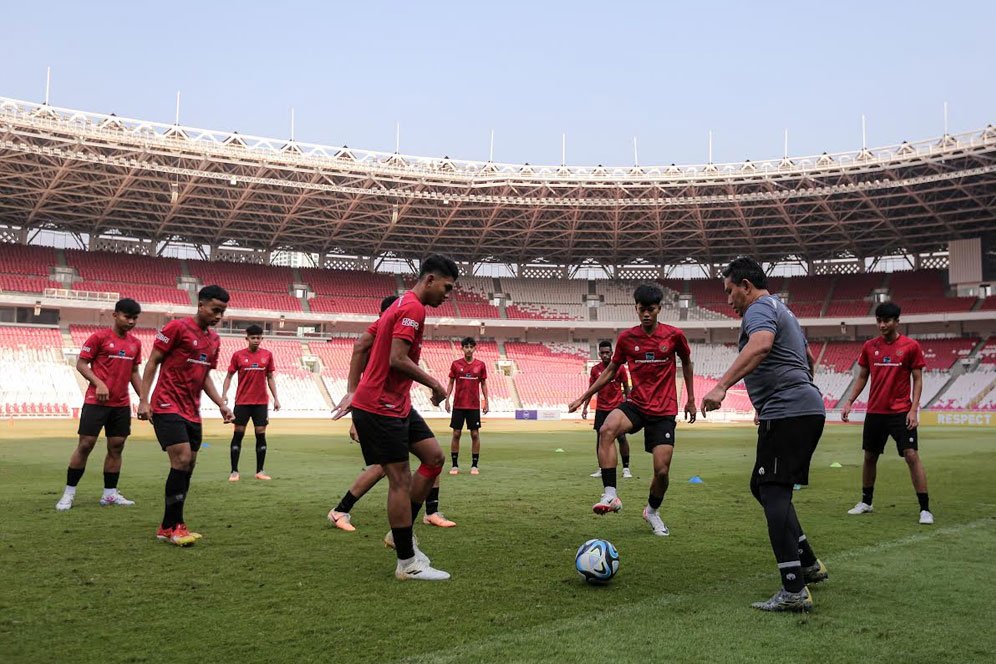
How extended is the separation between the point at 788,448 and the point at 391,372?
297 cm

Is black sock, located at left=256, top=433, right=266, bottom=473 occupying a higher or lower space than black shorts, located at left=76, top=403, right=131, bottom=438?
lower

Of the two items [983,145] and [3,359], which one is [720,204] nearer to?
[983,145]

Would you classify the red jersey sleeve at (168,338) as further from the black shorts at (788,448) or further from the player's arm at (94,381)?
the black shorts at (788,448)

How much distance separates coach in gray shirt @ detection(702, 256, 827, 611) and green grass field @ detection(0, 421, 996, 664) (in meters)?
0.39

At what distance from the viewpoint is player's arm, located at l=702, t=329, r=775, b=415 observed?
197 inches

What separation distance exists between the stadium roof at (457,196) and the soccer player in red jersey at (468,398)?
29522mm

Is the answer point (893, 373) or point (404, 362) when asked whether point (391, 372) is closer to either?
point (404, 362)

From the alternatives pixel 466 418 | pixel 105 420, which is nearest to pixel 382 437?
pixel 105 420

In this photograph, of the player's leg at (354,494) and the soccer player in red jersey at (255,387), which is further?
the soccer player in red jersey at (255,387)

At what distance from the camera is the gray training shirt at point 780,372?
17.8ft

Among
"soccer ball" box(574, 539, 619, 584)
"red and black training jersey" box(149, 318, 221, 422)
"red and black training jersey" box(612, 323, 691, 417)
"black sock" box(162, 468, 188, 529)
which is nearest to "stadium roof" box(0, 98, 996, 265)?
"red and black training jersey" box(149, 318, 221, 422)

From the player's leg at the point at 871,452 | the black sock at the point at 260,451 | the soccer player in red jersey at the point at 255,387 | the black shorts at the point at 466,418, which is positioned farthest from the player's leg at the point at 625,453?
the black sock at the point at 260,451

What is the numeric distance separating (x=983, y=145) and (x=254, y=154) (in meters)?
36.4

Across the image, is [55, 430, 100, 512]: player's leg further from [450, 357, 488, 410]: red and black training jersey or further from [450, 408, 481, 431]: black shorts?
[450, 357, 488, 410]: red and black training jersey
